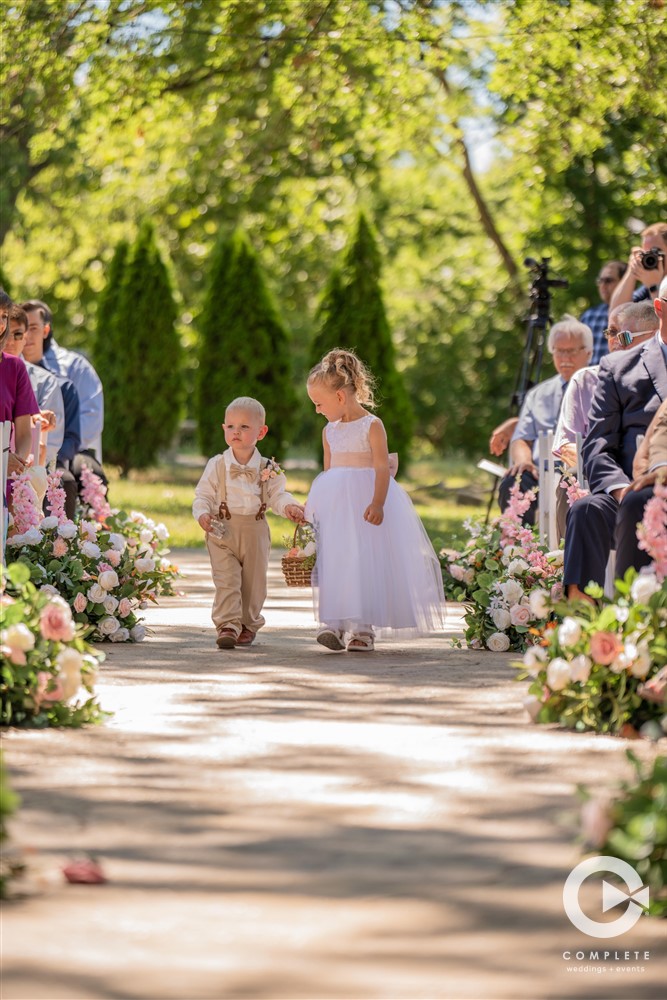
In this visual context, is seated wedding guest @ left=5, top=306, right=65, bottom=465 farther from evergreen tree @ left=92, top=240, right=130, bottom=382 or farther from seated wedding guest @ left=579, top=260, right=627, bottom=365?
evergreen tree @ left=92, top=240, right=130, bottom=382

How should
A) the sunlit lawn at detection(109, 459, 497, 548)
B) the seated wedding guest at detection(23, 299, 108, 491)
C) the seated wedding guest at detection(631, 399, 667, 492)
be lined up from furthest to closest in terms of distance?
the sunlit lawn at detection(109, 459, 497, 548)
the seated wedding guest at detection(23, 299, 108, 491)
the seated wedding guest at detection(631, 399, 667, 492)

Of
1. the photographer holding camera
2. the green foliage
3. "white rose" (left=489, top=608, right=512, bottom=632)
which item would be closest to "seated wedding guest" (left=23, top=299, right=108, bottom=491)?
the photographer holding camera

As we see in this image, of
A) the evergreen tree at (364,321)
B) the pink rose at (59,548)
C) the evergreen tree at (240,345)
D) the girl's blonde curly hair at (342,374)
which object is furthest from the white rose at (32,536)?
the evergreen tree at (240,345)

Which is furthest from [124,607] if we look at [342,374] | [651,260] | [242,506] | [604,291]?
[604,291]

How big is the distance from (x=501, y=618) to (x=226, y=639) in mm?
1299

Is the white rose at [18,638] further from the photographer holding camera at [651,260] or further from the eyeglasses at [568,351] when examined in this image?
the eyeglasses at [568,351]

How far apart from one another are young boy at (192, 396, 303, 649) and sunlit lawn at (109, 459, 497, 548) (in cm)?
209

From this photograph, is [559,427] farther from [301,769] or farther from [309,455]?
[309,455]

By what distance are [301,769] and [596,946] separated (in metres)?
1.69

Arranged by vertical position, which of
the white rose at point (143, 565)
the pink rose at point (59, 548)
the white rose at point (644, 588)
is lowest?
the white rose at point (143, 565)

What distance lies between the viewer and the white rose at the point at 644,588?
527cm

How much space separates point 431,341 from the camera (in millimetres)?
34469

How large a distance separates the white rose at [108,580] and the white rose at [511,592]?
6.10ft

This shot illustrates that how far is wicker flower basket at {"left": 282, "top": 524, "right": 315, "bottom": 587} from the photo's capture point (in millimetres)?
7789
